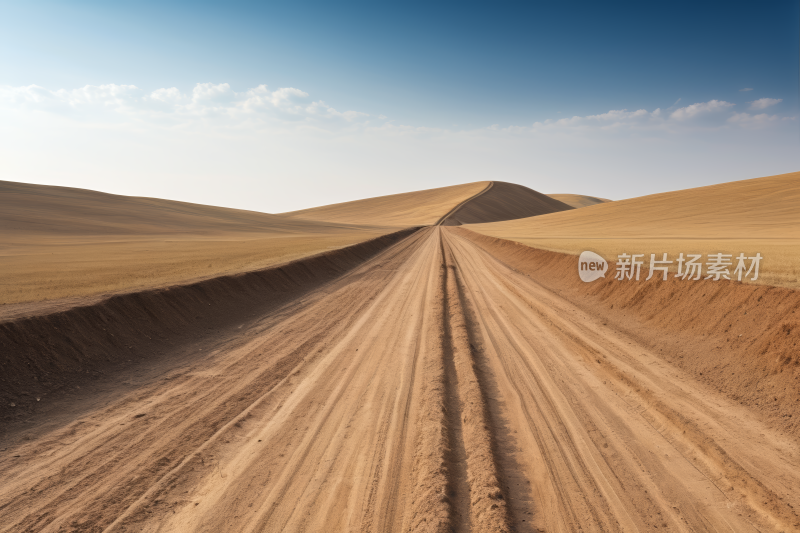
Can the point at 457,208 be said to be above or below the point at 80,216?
above

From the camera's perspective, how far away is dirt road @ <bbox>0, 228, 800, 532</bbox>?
3.87m

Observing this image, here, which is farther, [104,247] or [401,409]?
[104,247]

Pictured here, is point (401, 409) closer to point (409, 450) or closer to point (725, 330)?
point (409, 450)

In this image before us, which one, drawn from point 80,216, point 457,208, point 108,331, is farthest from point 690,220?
point 457,208

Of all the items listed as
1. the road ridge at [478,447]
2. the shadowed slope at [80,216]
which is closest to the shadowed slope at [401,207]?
the shadowed slope at [80,216]

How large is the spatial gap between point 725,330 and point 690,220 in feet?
145

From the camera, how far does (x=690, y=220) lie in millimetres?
44281

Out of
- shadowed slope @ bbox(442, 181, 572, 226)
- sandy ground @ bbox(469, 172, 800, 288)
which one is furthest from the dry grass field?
shadowed slope @ bbox(442, 181, 572, 226)

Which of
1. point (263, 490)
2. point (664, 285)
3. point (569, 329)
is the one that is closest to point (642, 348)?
point (569, 329)

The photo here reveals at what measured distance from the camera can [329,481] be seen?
14.3ft

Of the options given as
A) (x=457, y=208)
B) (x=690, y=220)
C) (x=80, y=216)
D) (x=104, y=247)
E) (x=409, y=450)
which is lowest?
(x=409, y=450)

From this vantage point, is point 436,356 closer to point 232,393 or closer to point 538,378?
point 538,378

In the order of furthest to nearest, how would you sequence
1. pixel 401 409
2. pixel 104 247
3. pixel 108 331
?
pixel 104 247, pixel 108 331, pixel 401 409

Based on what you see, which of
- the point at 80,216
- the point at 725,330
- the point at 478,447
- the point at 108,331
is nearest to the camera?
the point at 478,447
